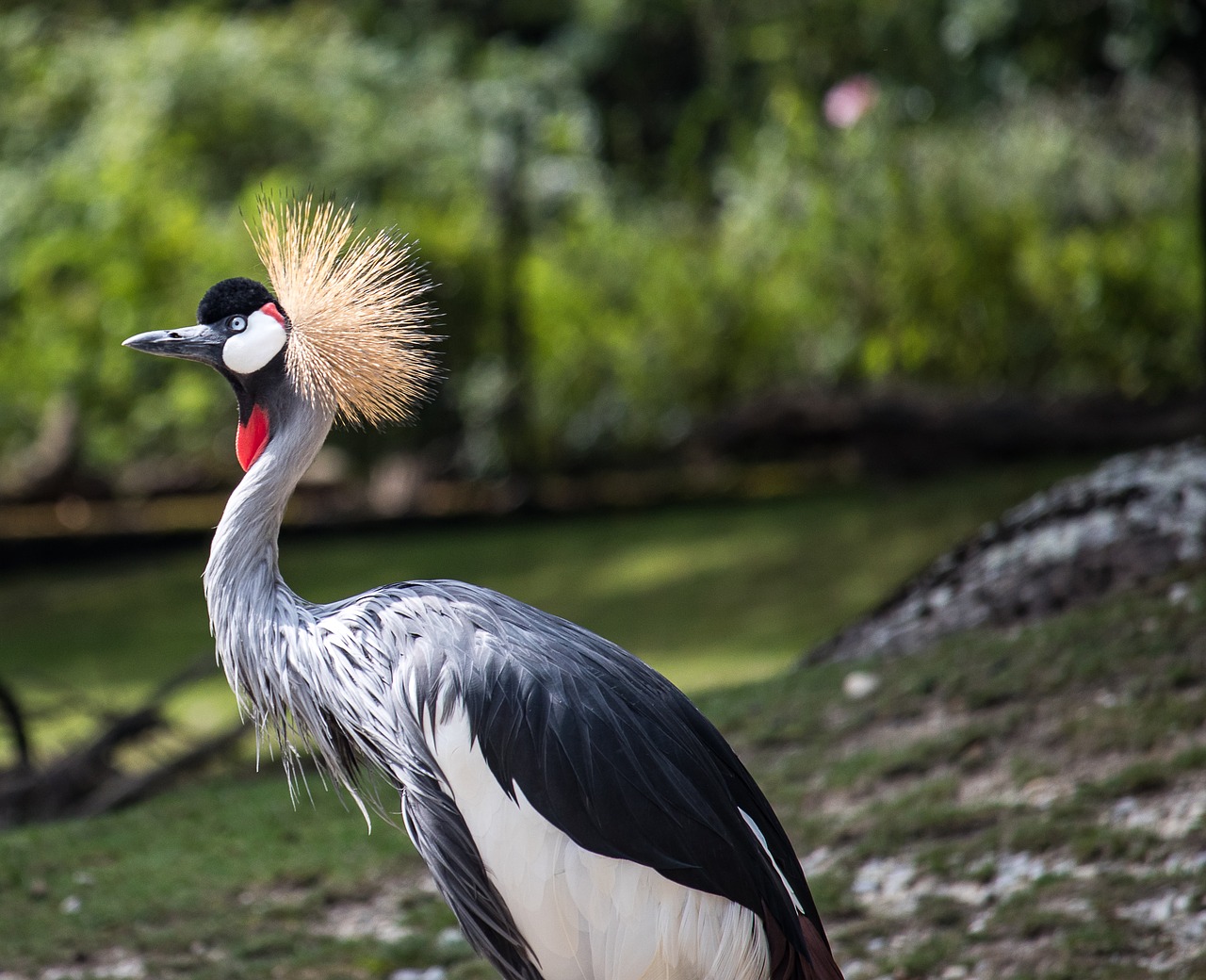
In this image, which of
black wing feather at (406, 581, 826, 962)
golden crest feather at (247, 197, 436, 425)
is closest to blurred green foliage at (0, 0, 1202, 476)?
golden crest feather at (247, 197, 436, 425)

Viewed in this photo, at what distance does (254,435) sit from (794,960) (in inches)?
47.7

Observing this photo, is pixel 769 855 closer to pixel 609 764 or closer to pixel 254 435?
pixel 609 764

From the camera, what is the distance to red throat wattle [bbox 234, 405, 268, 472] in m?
2.46

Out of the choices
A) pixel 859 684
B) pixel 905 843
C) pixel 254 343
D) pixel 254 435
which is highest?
pixel 254 343

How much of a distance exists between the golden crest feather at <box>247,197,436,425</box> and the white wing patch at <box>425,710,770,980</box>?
62 centimetres

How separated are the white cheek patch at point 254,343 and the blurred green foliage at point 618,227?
4.36 m

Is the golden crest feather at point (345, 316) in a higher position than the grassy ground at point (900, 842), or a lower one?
higher

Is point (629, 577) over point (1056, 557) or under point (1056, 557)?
under

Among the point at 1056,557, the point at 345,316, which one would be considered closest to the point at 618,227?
the point at 1056,557

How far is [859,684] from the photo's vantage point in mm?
3936

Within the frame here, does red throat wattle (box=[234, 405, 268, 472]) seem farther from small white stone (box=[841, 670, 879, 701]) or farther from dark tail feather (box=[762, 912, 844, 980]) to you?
small white stone (box=[841, 670, 879, 701])

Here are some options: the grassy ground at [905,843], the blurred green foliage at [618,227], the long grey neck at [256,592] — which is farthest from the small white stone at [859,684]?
the blurred green foliage at [618,227]

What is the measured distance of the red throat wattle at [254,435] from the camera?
2.46 meters

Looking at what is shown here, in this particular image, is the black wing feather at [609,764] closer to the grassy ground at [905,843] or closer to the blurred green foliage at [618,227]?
the grassy ground at [905,843]
